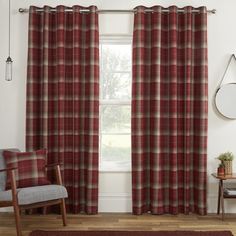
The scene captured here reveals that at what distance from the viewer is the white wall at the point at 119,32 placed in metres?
4.50

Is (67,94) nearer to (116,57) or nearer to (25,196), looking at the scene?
(116,57)

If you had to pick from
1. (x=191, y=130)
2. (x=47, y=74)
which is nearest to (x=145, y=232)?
(x=191, y=130)

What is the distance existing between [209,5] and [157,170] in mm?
1935

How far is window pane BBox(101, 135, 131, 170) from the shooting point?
A: 185 inches

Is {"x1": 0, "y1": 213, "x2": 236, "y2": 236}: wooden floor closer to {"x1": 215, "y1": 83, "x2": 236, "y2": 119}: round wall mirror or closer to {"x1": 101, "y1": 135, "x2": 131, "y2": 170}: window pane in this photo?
{"x1": 101, "y1": 135, "x2": 131, "y2": 170}: window pane

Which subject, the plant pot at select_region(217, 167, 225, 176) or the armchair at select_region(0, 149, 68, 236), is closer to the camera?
the armchair at select_region(0, 149, 68, 236)

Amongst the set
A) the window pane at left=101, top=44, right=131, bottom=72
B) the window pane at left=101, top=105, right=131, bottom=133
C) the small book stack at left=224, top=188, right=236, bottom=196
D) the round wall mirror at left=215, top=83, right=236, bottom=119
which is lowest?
the small book stack at left=224, top=188, right=236, bottom=196

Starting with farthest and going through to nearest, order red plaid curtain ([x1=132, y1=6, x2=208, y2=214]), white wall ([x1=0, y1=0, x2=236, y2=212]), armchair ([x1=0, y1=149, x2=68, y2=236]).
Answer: white wall ([x1=0, y1=0, x2=236, y2=212]), red plaid curtain ([x1=132, y1=6, x2=208, y2=214]), armchair ([x1=0, y1=149, x2=68, y2=236])

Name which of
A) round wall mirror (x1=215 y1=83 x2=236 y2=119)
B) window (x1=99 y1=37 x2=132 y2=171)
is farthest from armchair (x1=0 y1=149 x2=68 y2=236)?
A: round wall mirror (x1=215 y1=83 x2=236 y2=119)

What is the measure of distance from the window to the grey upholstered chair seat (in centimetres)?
93

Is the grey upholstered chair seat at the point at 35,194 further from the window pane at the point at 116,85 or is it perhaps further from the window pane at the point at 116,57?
the window pane at the point at 116,57

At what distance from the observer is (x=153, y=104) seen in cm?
440

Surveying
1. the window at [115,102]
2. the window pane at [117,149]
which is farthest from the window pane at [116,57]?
the window pane at [117,149]

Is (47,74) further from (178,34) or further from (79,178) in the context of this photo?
(178,34)
